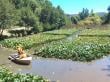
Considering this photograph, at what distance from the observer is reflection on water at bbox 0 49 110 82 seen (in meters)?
19.4

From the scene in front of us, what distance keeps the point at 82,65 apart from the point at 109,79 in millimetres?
5330

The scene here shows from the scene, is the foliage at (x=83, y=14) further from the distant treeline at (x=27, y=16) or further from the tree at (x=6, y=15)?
the tree at (x=6, y=15)

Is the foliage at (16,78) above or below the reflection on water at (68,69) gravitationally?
above

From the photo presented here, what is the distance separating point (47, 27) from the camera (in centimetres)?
8544

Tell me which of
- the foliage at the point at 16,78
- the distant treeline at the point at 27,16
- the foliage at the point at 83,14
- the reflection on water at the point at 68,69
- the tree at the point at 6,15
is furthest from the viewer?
the foliage at the point at 83,14

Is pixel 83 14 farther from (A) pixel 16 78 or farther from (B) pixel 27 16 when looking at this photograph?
(A) pixel 16 78

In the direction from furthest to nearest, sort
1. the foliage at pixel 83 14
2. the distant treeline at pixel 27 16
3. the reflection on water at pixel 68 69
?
1. the foliage at pixel 83 14
2. the distant treeline at pixel 27 16
3. the reflection on water at pixel 68 69

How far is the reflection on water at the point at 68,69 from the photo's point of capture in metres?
19.4

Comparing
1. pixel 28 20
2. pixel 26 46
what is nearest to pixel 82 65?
pixel 26 46

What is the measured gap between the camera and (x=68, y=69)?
22641 mm

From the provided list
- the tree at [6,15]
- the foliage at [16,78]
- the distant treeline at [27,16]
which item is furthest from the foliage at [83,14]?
the foliage at [16,78]

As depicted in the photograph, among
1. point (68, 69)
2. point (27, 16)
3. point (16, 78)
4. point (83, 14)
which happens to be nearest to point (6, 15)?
point (27, 16)

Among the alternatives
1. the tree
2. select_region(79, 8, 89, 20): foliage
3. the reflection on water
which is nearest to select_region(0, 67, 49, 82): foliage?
the reflection on water

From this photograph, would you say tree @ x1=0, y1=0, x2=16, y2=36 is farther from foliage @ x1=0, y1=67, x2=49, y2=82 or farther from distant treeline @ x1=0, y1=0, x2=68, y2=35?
foliage @ x1=0, y1=67, x2=49, y2=82
